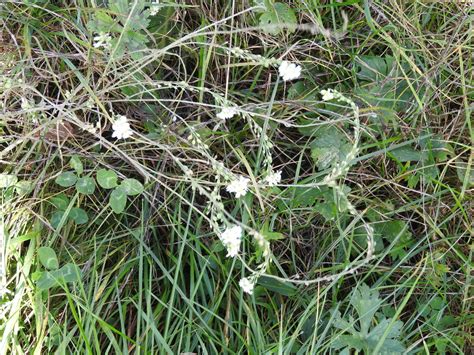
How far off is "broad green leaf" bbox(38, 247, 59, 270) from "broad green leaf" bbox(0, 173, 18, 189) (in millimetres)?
205

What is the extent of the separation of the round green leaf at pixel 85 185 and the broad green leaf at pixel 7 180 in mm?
181

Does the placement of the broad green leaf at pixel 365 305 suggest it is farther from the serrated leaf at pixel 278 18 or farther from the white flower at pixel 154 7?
the white flower at pixel 154 7

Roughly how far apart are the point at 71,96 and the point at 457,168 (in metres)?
1.09

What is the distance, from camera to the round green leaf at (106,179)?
55.6 inches

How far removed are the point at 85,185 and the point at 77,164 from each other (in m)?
0.06

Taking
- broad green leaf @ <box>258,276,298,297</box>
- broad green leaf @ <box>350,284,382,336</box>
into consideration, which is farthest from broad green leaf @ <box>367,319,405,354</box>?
broad green leaf @ <box>258,276,298,297</box>

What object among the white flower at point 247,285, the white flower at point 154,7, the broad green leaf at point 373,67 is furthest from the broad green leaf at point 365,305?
the white flower at point 154,7

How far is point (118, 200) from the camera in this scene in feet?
4.60

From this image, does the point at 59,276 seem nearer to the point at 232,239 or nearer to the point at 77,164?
the point at 77,164

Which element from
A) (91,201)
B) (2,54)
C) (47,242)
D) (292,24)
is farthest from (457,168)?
(2,54)

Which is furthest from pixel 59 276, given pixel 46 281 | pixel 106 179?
pixel 106 179

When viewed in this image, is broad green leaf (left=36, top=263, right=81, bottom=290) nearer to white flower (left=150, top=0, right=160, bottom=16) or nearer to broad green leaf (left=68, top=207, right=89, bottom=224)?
broad green leaf (left=68, top=207, right=89, bottom=224)

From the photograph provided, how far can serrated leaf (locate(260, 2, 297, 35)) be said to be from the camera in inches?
56.2

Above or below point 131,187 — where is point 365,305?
below
